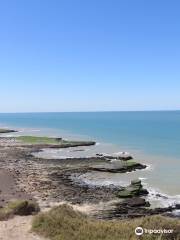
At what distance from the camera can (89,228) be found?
62.1 feet

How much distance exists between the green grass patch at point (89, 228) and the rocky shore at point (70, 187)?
27.7ft

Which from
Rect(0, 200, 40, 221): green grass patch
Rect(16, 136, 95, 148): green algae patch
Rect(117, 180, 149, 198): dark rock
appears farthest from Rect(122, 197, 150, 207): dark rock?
Rect(16, 136, 95, 148): green algae patch

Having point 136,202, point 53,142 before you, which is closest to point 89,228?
point 136,202

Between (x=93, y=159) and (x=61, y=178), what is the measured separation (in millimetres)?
15469

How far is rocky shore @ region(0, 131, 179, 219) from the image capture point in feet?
101

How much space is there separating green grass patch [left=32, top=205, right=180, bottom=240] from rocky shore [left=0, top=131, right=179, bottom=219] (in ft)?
27.7

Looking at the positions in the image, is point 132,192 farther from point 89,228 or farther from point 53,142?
point 53,142

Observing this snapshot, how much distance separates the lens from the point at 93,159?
59.1 meters

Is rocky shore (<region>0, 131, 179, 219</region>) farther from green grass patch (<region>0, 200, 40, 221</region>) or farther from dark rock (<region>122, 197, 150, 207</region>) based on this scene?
green grass patch (<region>0, 200, 40, 221</region>)

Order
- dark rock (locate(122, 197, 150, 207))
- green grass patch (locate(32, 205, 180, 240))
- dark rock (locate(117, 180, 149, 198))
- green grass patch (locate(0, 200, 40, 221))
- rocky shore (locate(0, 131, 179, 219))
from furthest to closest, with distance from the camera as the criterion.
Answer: dark rock (locate(117, 180, 149, 198))
dark rock (locate(122, 197, 150, 207))
rocky shore (locate(0, 131, 179, 219))
green grass patch (locate(0, 200, 40, 221))
green grass patch (locate(32, 205, 180, 240))

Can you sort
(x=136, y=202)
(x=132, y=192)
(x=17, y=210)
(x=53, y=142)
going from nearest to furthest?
(x=17, y=210)
(x=136, y=202)
(x=132, y=192)
(x=53, y=142)

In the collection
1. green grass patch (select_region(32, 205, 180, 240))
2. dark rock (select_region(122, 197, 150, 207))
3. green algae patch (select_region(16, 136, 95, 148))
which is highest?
green grass patch (select_region(32, 205, 180, 240))

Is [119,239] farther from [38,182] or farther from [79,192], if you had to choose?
[38,182]

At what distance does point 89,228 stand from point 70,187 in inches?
797
